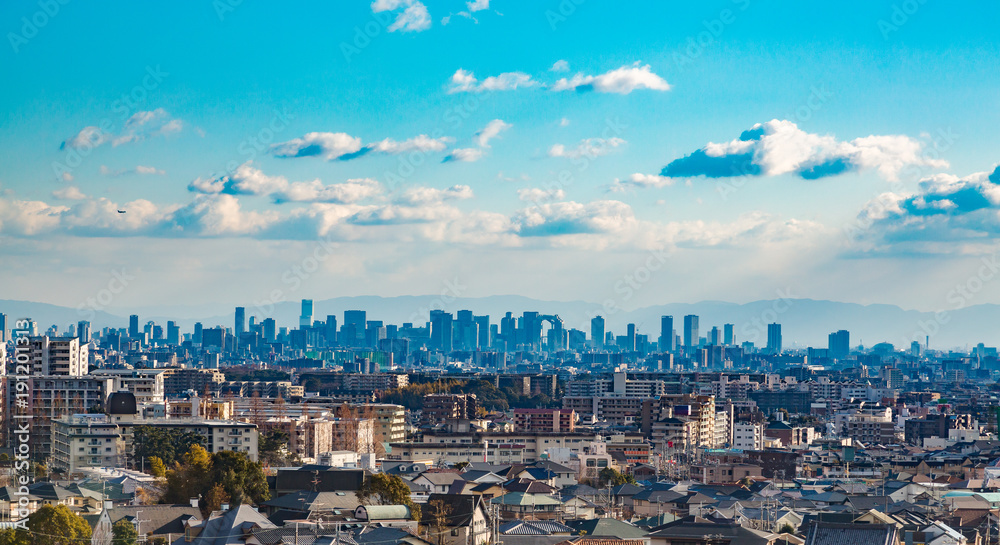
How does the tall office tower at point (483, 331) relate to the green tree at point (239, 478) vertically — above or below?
above

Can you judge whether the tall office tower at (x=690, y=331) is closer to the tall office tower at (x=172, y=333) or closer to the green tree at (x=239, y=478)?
the tall office tower at (x=172, y=333)

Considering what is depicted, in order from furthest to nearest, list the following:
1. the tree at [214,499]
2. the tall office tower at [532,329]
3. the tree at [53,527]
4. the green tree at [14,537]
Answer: the tall office tower at [532,329] < the tree at [214,499] < the tree at [53,527] < the green tree at [14,537]

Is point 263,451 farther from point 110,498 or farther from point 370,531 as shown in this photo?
point 370,531

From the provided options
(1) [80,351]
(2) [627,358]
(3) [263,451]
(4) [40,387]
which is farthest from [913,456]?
(2) [627,358]

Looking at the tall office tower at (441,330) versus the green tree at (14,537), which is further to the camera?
the tall office tower at (441,330)

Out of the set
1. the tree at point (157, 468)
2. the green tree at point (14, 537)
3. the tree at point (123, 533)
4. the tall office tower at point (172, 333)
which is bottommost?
the tree at point (157, 468)

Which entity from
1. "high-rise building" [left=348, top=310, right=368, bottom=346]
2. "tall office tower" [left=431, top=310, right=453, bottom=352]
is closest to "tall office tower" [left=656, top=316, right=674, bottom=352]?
"tall office tower" [left=431, top=310, right=453, bottom=352]

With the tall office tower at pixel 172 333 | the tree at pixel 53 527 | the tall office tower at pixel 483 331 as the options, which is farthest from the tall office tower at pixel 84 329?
the tree at pixel 53 527

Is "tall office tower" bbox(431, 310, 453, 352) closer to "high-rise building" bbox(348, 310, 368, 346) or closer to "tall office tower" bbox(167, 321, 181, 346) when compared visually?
"high-rise building" bbox(348, 310, 368, 346)
